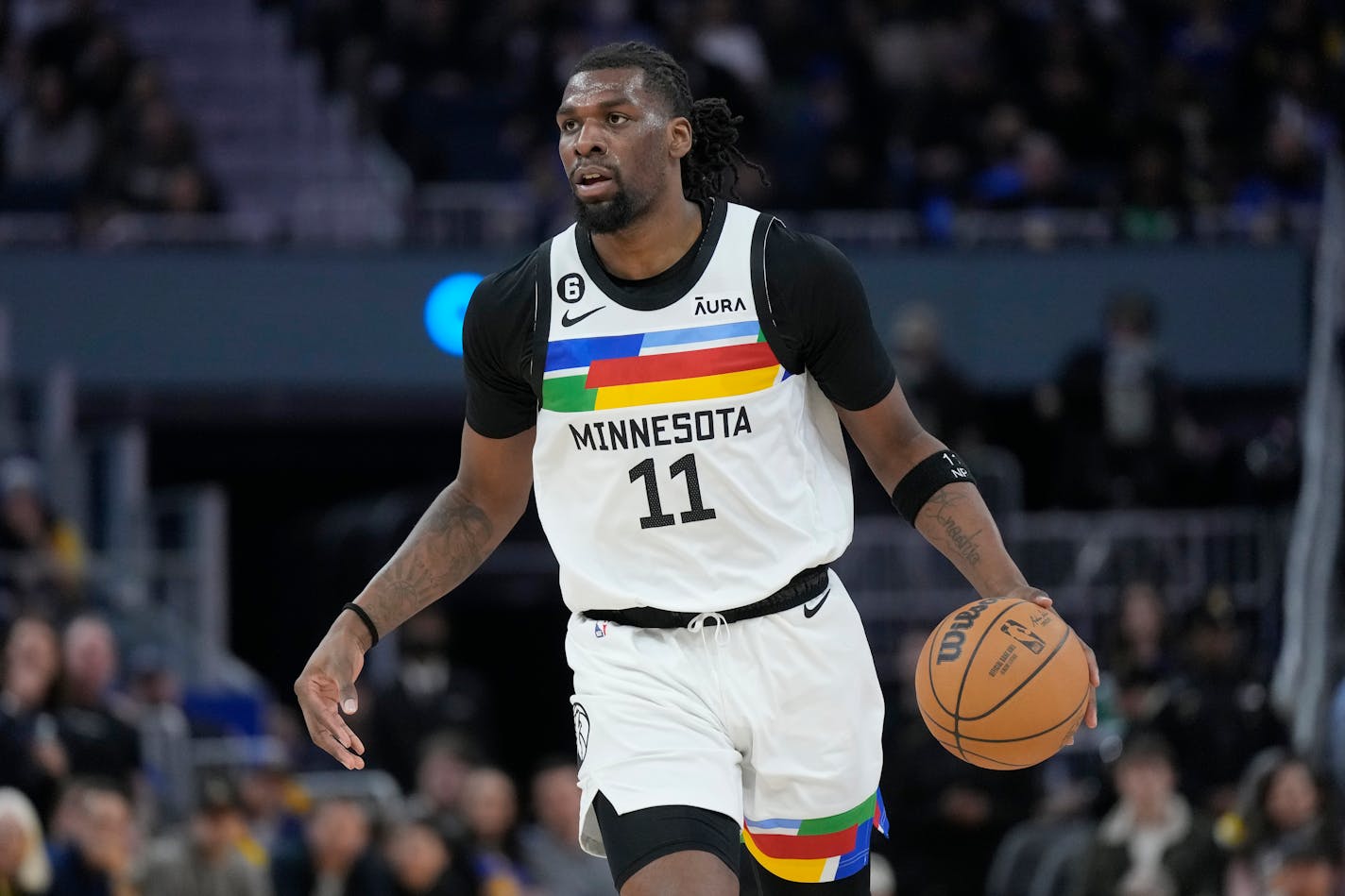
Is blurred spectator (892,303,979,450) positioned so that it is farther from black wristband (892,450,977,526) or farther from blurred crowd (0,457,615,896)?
black wristband (892,450,977,526)

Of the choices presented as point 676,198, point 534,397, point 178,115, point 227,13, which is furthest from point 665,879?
point 227,13

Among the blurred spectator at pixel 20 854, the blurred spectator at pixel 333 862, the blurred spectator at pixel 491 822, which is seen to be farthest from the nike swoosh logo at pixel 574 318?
the blurred spectator at pixel 491 822

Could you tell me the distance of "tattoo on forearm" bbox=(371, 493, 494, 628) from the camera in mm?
5672

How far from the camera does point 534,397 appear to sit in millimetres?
5664

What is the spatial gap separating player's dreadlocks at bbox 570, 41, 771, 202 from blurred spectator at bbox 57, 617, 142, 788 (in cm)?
630

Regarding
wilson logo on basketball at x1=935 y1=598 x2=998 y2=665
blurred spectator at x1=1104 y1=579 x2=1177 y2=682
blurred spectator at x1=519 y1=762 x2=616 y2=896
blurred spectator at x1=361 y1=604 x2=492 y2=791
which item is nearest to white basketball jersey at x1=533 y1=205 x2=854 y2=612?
wilson logo on basketball at x1=935 y1=598 x2=998 y2=665

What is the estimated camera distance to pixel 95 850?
10266mm

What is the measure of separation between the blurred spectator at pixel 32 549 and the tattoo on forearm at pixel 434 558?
7.92m

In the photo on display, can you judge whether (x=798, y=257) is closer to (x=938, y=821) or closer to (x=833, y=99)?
(x=938, y=821)

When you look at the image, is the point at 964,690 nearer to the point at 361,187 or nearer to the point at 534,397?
the point at 534,397

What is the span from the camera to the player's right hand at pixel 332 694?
5293 mm

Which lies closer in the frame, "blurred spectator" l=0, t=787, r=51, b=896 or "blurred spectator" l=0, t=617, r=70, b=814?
"blurred spectator" l=0, t=787, r=51, b=896

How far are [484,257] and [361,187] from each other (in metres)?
2.14

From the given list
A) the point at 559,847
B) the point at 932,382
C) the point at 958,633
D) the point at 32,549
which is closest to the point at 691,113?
the point at 958,633
